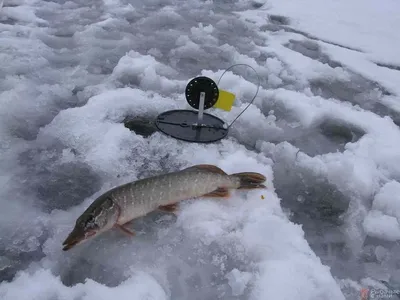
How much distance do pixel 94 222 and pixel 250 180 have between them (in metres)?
1.06

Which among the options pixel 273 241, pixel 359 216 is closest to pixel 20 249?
pixel 273 241

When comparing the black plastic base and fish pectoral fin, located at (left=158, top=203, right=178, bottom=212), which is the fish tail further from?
the black plastic base

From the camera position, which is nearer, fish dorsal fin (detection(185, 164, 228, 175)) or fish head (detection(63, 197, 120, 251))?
fish head (detection(63, 197, 120, 251))

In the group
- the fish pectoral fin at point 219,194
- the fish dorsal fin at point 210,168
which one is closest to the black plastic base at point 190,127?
the fish dorsal fin at point 210,168

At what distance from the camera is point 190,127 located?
129 inches

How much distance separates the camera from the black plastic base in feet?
10.3

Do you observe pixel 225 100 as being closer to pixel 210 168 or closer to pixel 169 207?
pixel 210 168

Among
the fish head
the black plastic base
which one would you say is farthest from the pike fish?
the black plastic base

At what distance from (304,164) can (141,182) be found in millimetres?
1330

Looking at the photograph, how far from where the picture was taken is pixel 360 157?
312 cm

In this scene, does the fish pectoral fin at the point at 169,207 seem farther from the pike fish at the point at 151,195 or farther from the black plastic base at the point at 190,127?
the black plastic base at the point at 190,127

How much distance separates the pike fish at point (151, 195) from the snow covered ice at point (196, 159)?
0.24 feet

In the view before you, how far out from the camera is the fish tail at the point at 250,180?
2582mm

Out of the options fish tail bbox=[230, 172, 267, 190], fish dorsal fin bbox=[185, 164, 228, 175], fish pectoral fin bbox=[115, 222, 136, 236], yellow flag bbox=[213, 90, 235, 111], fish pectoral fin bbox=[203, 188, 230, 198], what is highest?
yellow flag bbox=[213, 90, 235, 111]
